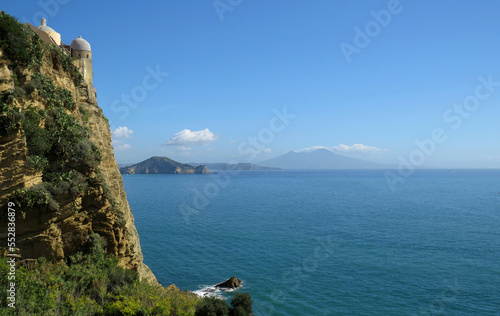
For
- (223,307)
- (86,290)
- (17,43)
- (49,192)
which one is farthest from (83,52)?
(223,307)

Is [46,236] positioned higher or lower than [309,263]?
higher

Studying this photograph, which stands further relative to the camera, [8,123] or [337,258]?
[337,258]

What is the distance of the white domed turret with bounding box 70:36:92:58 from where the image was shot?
3109 centimetres

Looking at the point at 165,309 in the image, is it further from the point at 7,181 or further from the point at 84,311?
the point at 7,181

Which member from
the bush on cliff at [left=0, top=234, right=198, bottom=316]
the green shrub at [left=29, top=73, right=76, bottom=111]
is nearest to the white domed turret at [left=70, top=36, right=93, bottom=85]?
the green shrub at [left=29, top=73, right=76, bottom=111]

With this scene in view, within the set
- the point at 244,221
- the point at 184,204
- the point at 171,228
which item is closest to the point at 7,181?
the point at 171,228

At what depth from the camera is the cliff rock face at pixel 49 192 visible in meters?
16.6

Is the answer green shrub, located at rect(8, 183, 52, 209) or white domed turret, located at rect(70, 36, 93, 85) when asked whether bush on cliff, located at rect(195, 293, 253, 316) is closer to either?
green shrub, located at rect(8, 183, 52, 209)

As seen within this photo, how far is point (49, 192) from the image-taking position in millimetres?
17344

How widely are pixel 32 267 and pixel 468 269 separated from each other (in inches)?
1613

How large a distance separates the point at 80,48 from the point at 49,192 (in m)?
19.3

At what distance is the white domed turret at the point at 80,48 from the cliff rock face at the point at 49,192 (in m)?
10.3

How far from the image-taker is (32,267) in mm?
17047

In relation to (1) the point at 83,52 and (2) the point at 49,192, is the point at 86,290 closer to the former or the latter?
(2) the point at 49,192
